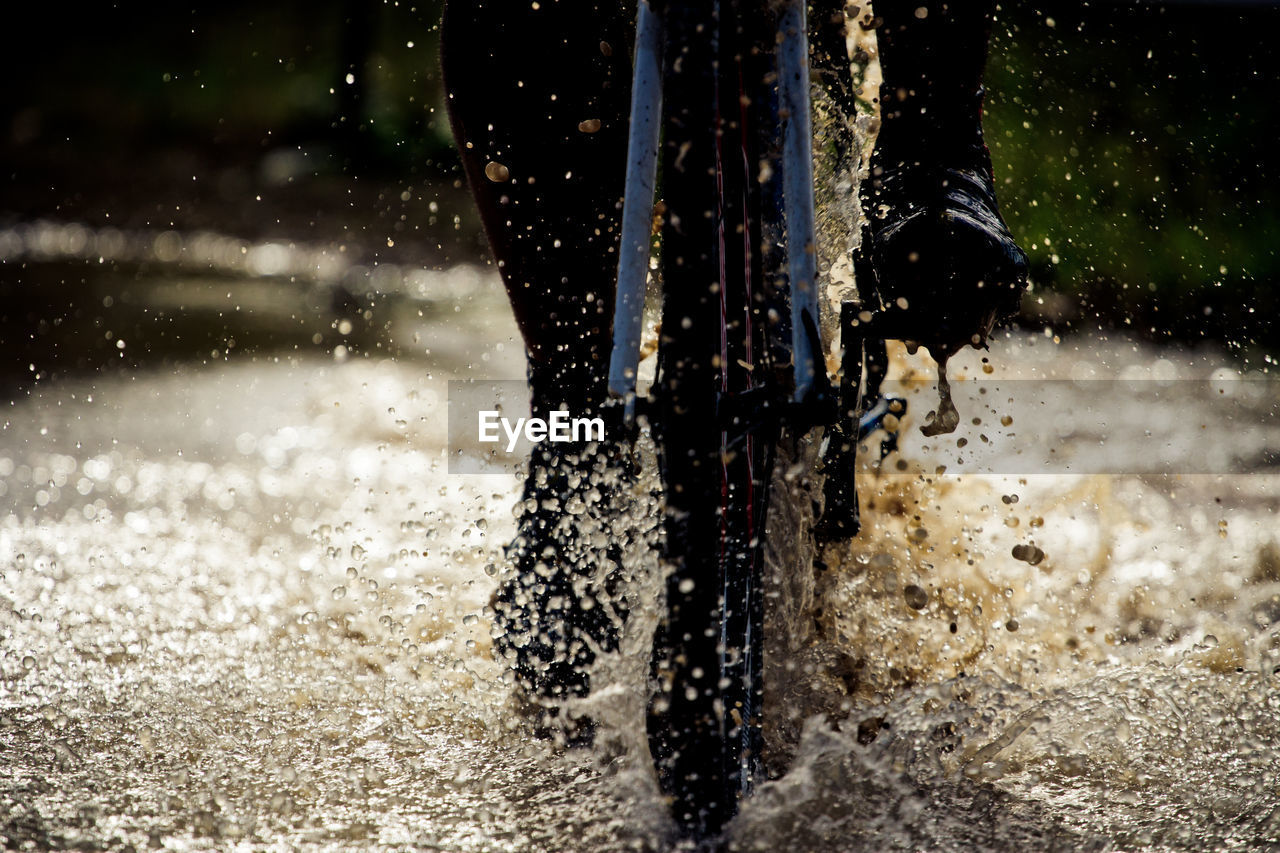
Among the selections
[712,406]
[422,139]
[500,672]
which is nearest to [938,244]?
[712,406]

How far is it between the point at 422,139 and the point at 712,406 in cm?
854

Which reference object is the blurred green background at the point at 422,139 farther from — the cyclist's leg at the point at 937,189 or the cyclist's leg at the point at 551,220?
the cyclist's leg at the point at 937,189

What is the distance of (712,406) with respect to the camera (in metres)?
1.29

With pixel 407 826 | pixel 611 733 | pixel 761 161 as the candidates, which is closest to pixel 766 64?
pixel 761 161

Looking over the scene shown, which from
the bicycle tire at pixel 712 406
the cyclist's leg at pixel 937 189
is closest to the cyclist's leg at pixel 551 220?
the bicycle tire at pixel 712 406

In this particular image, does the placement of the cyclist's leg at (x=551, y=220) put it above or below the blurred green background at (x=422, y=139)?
below

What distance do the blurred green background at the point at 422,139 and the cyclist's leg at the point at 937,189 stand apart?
9.80ft

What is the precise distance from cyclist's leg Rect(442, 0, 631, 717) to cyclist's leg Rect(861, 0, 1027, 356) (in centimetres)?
43

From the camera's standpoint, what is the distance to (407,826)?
4.73ft

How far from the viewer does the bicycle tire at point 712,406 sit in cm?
127

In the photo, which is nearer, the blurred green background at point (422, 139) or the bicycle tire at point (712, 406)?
the bicycle tire at point (712, 406)

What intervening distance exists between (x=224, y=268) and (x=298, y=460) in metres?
3.63

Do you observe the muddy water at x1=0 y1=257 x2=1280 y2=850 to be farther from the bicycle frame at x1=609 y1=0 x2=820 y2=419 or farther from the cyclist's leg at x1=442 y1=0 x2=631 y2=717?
the bicycle frame at x1=609 y1=0 x2=820 y2=419

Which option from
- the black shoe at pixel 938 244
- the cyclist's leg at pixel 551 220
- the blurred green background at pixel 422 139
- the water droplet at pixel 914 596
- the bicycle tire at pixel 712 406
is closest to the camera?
the bicycle tire at pixel 712 406
